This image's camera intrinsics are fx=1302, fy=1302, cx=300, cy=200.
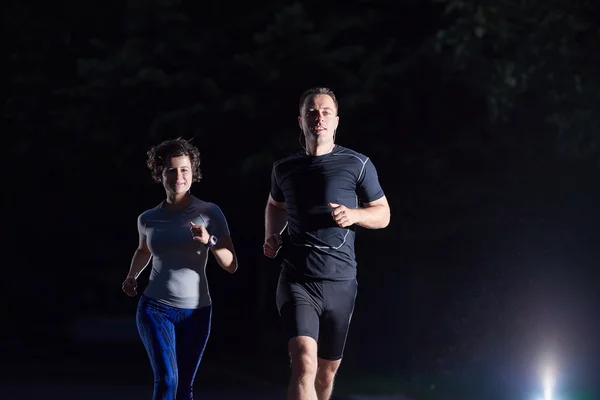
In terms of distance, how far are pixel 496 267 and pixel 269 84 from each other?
331cm

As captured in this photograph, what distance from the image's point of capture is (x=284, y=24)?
1416cm

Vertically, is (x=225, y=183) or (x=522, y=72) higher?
(x=522, y=72)

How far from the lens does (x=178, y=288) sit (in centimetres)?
827

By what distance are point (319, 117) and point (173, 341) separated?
170 centimetres

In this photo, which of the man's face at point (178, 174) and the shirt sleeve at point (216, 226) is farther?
the man's face at point (178, 174)

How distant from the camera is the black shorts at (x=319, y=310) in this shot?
8055 mm

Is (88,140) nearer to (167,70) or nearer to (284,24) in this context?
(167,70)

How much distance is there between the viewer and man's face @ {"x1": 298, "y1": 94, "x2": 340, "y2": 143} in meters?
8.20

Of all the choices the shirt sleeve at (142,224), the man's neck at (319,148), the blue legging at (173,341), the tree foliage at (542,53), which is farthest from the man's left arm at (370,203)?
the tree foliage at (542,53)

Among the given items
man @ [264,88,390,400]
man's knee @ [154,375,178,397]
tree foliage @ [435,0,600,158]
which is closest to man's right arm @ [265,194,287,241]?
man @ [264,88,390,400]

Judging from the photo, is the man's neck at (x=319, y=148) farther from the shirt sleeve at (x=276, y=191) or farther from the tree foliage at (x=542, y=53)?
the tree foliage at (x=542, y=53)

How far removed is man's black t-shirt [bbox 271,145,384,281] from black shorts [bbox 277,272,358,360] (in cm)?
7

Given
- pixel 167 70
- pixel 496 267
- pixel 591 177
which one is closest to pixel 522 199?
pixel 591 177

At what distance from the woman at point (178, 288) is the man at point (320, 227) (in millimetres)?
440
